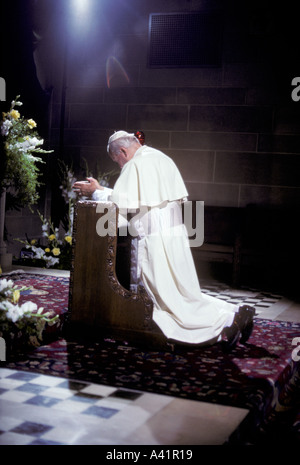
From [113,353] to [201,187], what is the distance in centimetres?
448

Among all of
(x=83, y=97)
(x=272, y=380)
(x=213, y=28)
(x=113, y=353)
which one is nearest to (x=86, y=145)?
(x=83, y=97)

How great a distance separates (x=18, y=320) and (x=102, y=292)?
0.62 meters

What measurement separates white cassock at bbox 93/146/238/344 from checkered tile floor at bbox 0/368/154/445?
96cm

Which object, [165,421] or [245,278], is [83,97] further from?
[165,421]

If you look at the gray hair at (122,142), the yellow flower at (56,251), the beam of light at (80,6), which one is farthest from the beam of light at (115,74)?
the gray hair at (122,142)

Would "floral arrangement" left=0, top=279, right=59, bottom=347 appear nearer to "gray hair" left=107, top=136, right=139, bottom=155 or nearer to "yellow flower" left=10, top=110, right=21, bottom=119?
"gray hair" left=107, top=136, right=139, bottom=155

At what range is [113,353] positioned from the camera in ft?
12.6

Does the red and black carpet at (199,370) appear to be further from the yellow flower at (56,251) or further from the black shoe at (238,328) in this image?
the yellow flower at (56,251)

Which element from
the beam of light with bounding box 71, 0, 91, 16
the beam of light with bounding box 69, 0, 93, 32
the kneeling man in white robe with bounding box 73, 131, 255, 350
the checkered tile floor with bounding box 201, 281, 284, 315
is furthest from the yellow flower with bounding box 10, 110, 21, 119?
the beam of light with bounding box 71, 0, 91, 16

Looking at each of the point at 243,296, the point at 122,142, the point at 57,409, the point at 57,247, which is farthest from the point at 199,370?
the point at 57,247

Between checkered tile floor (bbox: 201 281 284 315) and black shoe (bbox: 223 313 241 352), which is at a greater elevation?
black shoe (bbox: 223 313 241 352)

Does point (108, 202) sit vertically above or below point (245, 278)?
→ above

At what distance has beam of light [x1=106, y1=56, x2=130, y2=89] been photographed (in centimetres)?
829

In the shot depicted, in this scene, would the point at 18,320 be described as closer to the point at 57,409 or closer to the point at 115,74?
the point at 57,409
